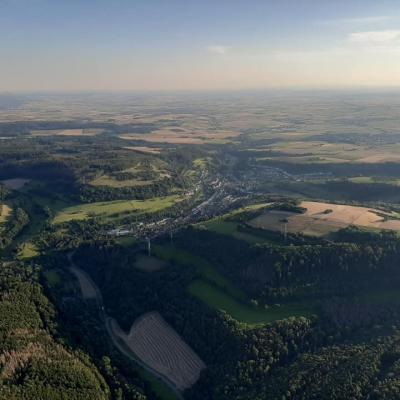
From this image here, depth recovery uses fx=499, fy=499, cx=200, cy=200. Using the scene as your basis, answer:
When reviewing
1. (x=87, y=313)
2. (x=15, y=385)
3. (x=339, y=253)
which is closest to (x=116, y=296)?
(x=87, y=313)

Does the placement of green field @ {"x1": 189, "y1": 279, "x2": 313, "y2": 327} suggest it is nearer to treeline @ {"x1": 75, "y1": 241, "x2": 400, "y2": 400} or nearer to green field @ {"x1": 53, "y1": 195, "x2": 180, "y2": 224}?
treeline @ {"x1": 75, "y1": 241, "x2": 400, "y2": 400}

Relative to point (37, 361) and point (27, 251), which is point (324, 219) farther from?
point (27, 251)

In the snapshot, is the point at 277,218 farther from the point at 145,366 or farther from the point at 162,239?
the point at 145,366

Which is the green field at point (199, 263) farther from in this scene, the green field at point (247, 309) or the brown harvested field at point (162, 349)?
the brown harvested field at point (162, 349)

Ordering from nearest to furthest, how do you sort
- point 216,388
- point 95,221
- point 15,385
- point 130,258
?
1. point 15,385
2. point 216,388
3. point 130,258
4. point 95,221

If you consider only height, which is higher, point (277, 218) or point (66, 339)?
point (277, 218)

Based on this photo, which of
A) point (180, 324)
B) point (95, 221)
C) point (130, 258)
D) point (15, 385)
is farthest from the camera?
point (95, 221)
